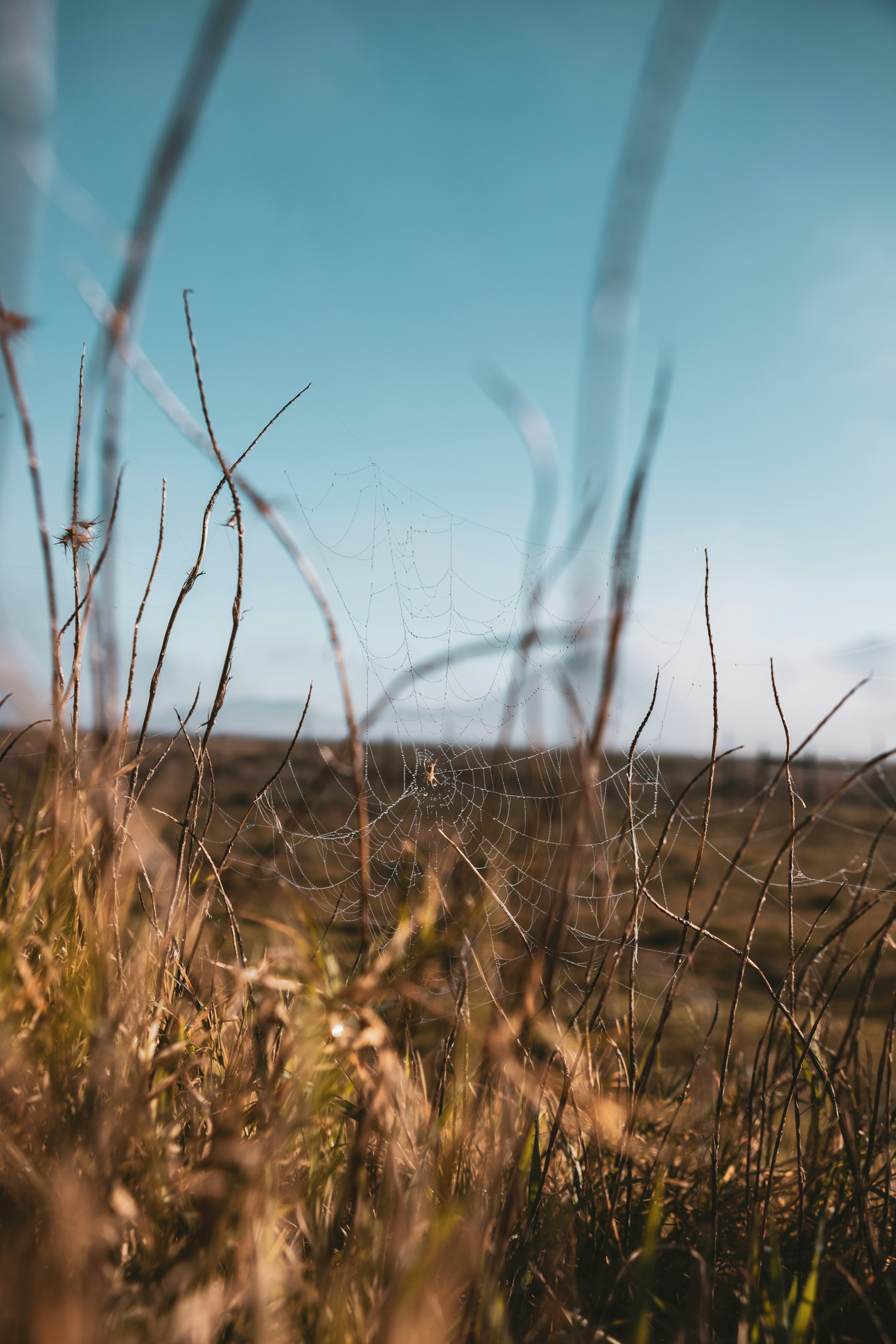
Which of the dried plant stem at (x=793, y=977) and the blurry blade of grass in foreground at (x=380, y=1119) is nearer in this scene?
the blurry blade of grass in foreground at (x=380, y=1119)

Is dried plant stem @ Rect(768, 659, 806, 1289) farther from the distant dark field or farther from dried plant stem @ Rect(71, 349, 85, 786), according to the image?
dried plant stem @ Rect(71, 349, 85, 786)

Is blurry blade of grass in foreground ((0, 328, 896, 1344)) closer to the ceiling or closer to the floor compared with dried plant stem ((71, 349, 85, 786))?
closer to the floor

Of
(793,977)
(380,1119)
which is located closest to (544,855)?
(793,977)

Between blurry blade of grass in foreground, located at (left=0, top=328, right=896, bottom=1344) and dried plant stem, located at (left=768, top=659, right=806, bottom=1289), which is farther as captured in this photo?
dried plant stem, located at (left=768, top=659, right=806, bottom=1289)

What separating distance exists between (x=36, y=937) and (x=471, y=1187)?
71 centimetres

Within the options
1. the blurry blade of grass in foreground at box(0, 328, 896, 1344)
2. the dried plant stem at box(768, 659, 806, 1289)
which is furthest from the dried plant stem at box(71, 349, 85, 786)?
the dried plant stem at box(768, 659, 806, 1289)

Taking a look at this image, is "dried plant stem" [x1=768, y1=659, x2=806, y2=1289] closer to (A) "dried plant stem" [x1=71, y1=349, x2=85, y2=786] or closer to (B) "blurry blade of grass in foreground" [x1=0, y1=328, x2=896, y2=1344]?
(B) "blurry blade of grass in foreground" [x1=0, y1=328, x2=896, y2=1344]

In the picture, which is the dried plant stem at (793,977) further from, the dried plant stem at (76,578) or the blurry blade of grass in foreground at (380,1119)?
the dried plant stem at (76,578)

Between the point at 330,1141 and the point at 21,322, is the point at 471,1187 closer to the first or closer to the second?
the point at 330,1141

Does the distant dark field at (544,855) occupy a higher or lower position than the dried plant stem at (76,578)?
lower

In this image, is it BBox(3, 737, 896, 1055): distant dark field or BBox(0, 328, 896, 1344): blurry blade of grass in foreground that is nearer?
BBox(0, 328, 896, 1344): blurry blade of grass in foreground

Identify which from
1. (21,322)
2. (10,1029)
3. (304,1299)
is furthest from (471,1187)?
(21,322)

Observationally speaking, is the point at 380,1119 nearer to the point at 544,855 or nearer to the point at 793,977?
the point at 793,977

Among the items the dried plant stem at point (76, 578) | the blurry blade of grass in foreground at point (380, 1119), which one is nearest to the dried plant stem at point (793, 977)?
the blurry blade of grass in foreground at point (380, 1119)
